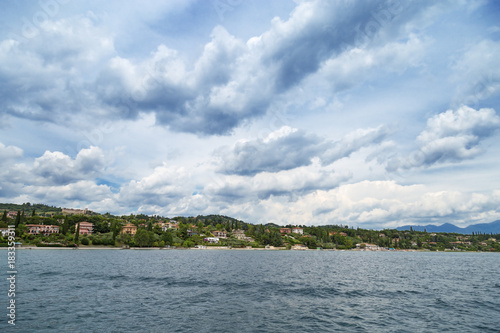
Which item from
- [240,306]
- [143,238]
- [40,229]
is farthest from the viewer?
[40,229]

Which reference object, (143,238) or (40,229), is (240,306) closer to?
(143,238)

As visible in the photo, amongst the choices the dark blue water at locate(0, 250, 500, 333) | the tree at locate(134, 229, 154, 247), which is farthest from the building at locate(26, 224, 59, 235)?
the dark blue water at locate(0, 250, 500, 333)

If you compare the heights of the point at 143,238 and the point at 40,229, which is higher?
the point at 40,229

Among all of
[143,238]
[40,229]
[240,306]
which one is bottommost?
[143,238]

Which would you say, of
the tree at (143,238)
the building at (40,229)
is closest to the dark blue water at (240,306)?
the tree at (143,238)

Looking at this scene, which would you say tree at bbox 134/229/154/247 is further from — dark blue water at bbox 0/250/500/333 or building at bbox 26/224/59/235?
dark blue water at bbox 0/250/500/333

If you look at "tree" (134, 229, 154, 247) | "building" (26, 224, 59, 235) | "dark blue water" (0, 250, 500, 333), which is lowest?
"tree" (134, 229, 154, 247)

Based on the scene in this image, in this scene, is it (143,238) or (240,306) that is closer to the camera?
(240,306)

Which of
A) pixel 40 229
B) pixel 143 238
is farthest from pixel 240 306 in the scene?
pixel 40 229

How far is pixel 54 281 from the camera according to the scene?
50.6 meters

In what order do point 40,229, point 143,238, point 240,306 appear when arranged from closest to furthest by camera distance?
point 240,306 < point 143,238 < point 40,229

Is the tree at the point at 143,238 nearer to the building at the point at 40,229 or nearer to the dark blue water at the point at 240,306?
the building at the point at 40,229

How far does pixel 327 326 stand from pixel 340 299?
14553mm

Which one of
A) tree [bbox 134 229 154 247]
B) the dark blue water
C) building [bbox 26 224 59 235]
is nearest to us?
the dark blue water
